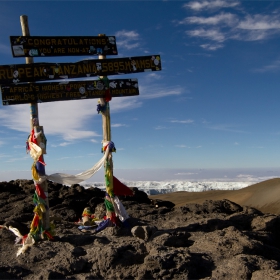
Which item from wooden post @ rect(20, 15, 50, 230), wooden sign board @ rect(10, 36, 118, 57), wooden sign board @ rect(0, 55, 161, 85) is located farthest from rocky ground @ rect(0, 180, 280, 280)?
wooden sign board @ rect(10, 36, 118, 57)

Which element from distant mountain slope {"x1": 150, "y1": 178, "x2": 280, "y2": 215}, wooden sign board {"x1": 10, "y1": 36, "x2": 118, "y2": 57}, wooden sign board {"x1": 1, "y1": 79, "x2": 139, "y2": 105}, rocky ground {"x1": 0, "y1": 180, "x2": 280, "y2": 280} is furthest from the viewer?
distant mountain slope {"x1": 150, "y1": 178, "x2": 280, "y2": 215}

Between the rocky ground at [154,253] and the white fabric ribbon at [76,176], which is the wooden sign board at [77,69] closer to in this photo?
the white fabric ribbon at [76,176]

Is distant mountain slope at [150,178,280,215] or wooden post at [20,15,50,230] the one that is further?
distant mountain slope at [150,178,280,215]

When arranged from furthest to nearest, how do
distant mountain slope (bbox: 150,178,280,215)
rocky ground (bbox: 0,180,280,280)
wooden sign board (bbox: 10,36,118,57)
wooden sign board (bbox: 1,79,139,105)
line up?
1. distant mountain slope (bbox: 150,178,280,215)
2. wooden sign board (bbox: 10,36,118,57)
3. wooden sign board (bbox: 1,79,139,105)
4. rocky ground (bbox: 0,180,280,280)

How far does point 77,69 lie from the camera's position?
27.3 ft

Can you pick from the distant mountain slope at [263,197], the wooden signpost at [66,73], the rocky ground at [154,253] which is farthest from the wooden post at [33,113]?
the distant mountain slope at [263,197]

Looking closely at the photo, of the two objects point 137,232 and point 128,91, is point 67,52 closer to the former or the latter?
point 128,91

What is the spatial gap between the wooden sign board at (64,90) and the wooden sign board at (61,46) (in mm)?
781

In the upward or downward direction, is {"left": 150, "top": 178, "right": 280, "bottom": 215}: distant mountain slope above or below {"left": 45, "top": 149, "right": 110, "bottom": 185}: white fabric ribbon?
below

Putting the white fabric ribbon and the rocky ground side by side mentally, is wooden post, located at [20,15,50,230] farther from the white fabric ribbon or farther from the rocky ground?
the rocky ground

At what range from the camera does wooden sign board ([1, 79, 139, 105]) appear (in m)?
7.64

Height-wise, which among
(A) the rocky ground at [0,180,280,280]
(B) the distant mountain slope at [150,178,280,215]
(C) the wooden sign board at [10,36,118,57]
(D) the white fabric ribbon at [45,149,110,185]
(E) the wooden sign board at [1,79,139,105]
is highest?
(C) the wooden sign board at [10,36,118,57]

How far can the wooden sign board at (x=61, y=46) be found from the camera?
7.82 meters

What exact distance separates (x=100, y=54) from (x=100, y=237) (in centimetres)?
457
